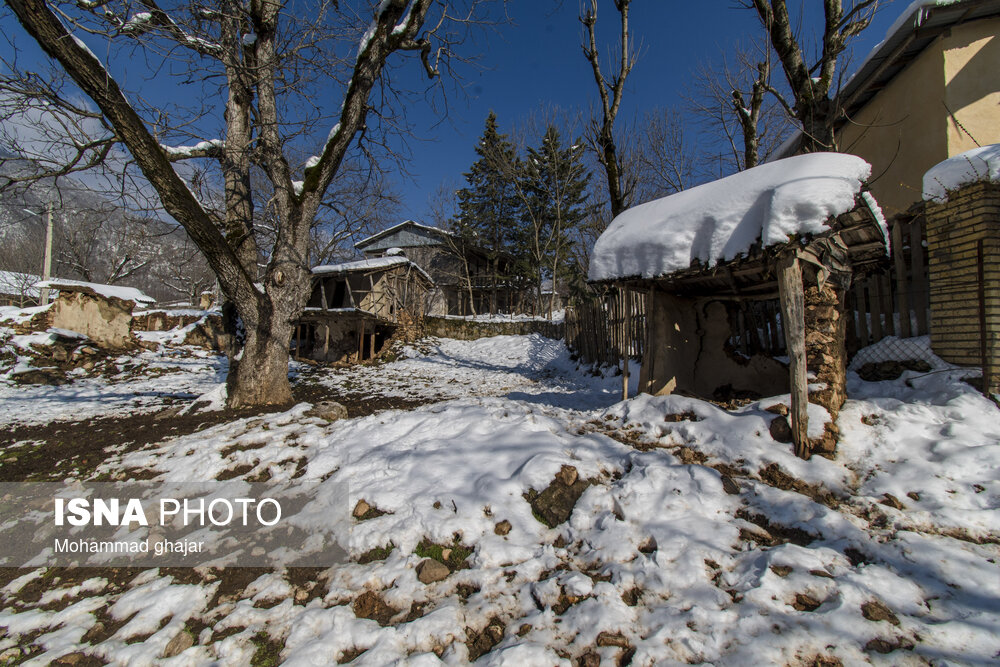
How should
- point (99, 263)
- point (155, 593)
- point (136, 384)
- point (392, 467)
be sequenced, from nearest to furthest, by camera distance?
1. point (155, 593)
2. point (392, 467)
3. point (136, 384)
4. point (99, 263)

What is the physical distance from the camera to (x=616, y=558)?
2.45 meters

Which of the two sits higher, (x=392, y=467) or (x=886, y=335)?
(x=886, y=335)

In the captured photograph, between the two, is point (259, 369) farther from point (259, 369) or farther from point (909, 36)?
point (909, 36)

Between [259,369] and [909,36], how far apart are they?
Answer: 13.2 metres

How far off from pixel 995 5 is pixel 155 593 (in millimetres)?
13924

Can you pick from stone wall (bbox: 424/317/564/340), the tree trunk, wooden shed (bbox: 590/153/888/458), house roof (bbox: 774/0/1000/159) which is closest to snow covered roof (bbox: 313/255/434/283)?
stone wall (bbox: 424/317/564/340)

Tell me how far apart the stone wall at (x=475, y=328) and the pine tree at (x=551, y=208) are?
15.5ft

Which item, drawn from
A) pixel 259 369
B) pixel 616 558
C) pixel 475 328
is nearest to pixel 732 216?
pixel 616 558

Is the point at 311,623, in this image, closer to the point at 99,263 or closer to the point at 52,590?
the point at 52,590

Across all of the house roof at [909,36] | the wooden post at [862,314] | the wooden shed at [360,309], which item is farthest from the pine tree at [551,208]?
the wooden post at [862,314]

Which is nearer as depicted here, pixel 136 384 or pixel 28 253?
pixel 136 384

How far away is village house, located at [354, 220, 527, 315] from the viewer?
81.0ft

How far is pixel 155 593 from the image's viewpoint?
236 cm

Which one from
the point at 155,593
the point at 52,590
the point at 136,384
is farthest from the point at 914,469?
the point at 136,384
